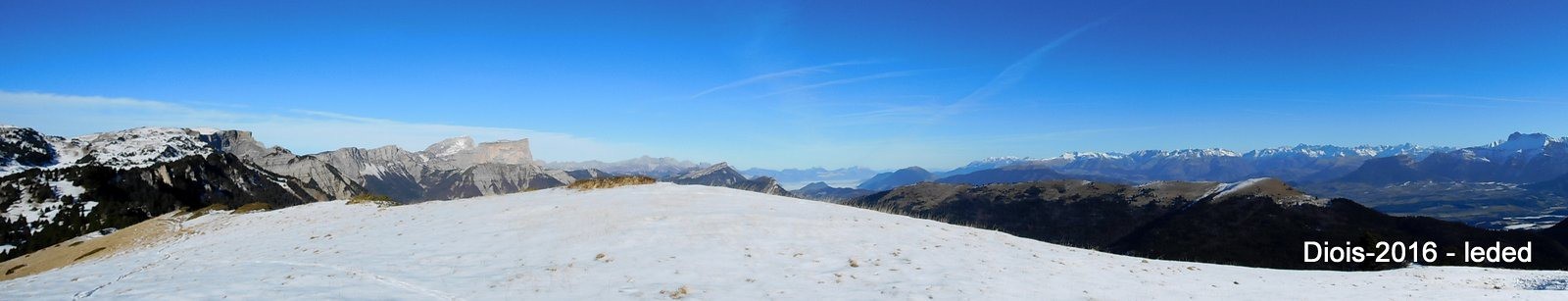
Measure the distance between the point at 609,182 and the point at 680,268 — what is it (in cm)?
2283

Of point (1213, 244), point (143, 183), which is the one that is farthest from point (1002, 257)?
point (143, 183)

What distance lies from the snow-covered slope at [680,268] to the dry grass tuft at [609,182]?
9495 mm

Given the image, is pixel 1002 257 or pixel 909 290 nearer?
pixel 909 290

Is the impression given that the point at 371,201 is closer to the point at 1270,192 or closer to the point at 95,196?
the point at 95,196

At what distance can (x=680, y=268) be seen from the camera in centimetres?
1492

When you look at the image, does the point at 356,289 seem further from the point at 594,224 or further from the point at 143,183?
the point at 143,183

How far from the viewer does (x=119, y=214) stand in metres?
125

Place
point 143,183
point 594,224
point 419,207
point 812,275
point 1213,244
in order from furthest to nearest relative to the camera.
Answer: point 143,183
point 1213,244
point 419,207
point 594,224
point 812,275

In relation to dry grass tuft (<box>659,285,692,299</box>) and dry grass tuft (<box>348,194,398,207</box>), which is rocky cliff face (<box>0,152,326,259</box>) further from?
dry grass tuft (<box>659,285,692,299</box>)

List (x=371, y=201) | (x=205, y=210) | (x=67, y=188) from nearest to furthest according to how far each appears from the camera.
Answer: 1. (x=371, y=201)
2. (x=205, y=210)
3. (x=67, y=188)

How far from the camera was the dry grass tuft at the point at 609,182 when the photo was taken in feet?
116

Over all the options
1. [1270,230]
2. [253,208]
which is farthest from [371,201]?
[1270,230]

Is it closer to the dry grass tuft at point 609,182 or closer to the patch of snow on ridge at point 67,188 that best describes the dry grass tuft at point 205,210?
the dry grass tuft at point 609,182

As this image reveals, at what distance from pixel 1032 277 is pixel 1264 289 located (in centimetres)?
580
